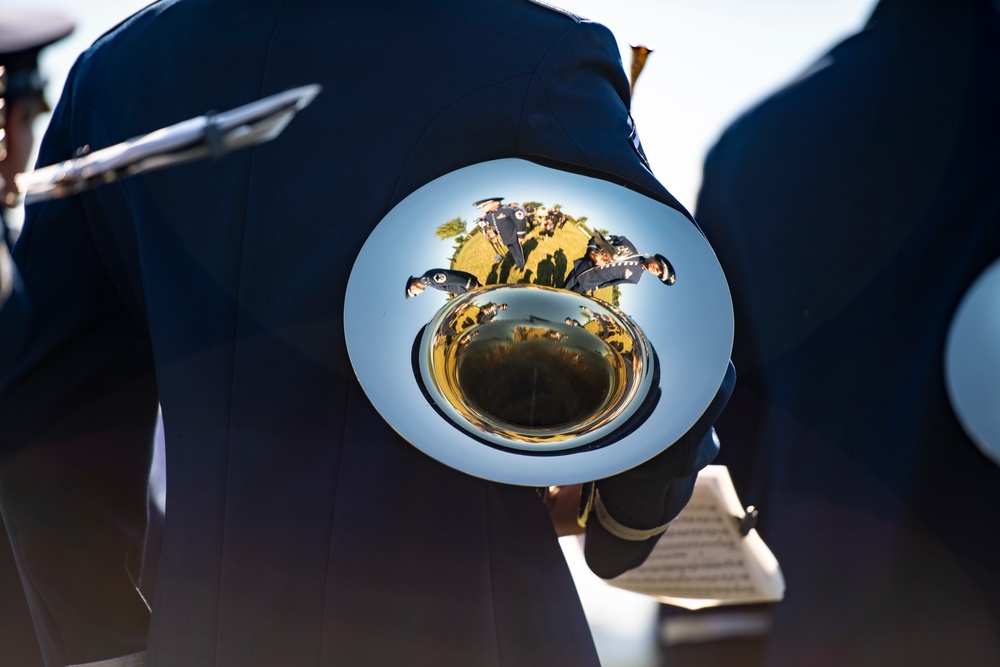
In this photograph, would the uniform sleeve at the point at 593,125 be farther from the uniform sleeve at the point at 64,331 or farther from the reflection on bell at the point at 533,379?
the uniform sleeve at the point at 64,331

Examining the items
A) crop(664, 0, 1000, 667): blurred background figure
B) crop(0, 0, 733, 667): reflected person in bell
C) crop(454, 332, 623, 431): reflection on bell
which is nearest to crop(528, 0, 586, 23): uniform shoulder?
crop(0, 0, 733, 667): reflected person in bell

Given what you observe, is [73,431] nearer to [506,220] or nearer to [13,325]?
[13,325]

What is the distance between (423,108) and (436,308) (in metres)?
0.36

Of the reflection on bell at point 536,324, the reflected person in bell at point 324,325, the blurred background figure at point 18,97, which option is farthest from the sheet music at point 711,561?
the blurred background figure at point 18,97

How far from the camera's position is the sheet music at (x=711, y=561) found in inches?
108

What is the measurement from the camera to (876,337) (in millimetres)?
3643

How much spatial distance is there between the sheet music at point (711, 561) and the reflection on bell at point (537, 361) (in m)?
0.77

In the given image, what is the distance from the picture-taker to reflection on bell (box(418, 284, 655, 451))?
2.11 meters

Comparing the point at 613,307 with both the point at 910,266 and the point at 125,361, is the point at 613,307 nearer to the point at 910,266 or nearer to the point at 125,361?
the point at 125,361

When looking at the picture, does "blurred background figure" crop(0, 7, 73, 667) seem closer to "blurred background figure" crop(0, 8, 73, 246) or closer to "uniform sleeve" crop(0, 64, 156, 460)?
"blurred background figure" crop(0, 8, 73, 246)

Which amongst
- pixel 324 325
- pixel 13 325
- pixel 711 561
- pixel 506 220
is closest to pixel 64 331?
pixel 13 325

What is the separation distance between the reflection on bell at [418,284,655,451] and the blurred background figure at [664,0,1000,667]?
1.70 meters

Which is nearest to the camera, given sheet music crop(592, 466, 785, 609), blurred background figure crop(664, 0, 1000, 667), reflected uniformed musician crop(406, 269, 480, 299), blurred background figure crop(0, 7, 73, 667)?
blurred background figure crop(0, 7, 73, 667)

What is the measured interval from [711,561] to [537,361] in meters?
0.93
